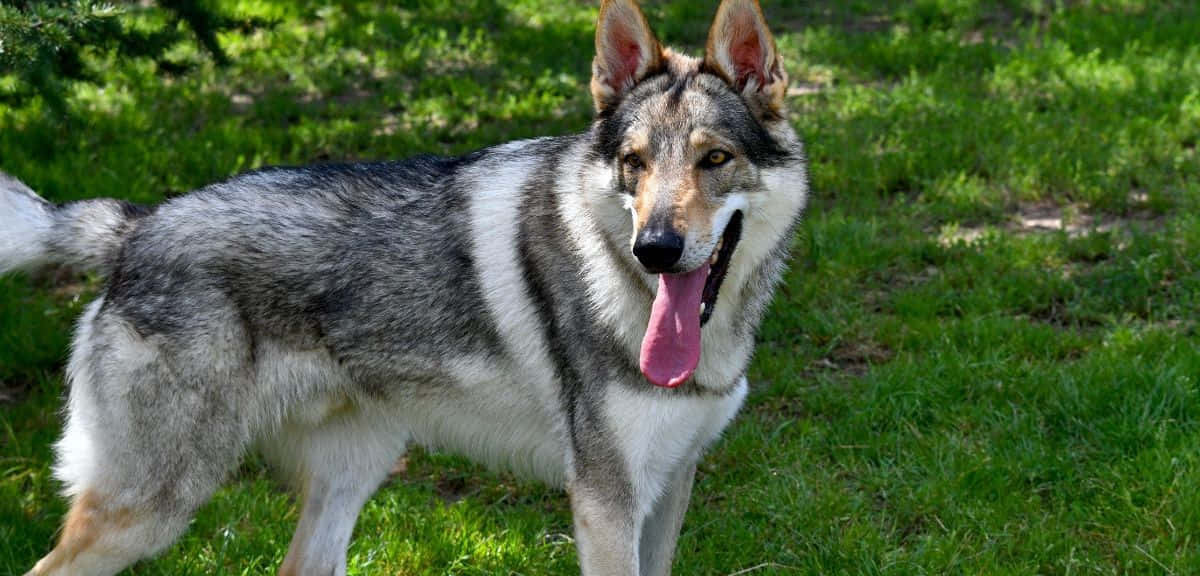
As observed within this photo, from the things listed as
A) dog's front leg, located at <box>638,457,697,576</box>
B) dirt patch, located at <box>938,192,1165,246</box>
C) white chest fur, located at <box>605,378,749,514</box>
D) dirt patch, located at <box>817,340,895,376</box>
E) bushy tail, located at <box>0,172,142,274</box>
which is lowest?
dirt patch, located at <box>817,340,895,376</box>

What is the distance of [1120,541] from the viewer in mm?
4348

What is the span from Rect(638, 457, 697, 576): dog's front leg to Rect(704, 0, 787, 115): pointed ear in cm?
116

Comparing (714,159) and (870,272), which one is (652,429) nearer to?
(714,159)

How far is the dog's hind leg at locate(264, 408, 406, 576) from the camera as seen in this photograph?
166 inches

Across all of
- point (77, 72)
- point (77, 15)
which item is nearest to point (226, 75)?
point (77, 72)

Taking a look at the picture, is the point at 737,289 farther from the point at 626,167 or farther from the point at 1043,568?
the point at 1043,568

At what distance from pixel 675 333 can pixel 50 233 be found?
198 cm

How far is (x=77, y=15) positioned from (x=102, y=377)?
1.11 meters

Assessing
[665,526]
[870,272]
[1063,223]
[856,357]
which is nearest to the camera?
[665,526]

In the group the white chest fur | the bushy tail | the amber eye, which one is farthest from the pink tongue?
the bushy tail

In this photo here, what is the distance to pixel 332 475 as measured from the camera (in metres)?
4.29

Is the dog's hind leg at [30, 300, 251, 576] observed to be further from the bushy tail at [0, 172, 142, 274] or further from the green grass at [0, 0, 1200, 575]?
the green grass at [0, 0, 1200, 575]

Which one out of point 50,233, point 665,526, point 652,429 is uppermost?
point 50,233

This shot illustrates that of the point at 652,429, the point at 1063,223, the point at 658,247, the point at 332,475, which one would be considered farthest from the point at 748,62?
the point at 1063,223
